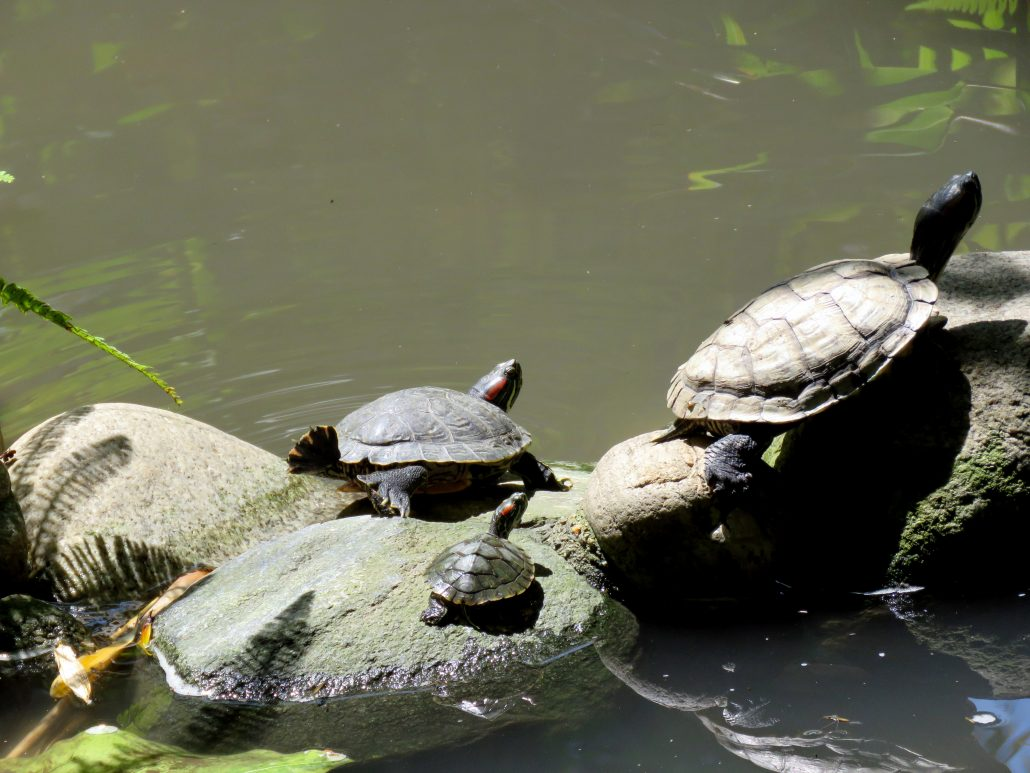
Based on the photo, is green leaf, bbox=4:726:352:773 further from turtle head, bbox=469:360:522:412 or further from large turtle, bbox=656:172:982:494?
turtle head, bbox=469:360:522:412

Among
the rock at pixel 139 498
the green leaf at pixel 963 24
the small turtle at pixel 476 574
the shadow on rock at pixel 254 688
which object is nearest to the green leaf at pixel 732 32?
the green leaf at pixel 963 24

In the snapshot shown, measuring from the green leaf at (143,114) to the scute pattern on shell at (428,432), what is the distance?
19.5 feet

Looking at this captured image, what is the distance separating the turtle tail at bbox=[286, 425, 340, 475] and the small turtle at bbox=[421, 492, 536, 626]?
847 mm

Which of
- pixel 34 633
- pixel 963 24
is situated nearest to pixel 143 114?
pixel 34 633

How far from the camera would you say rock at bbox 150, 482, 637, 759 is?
282 cm

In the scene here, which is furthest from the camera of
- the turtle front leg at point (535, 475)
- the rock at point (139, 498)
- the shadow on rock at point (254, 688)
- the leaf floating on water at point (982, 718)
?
the turtle front leg at point (535, 475)

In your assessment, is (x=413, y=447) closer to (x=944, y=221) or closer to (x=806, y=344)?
(x=806, y=344)

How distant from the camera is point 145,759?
2627 millimetres

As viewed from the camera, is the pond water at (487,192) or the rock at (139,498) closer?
the rock at (139,498)

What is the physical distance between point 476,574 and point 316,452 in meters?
1.12

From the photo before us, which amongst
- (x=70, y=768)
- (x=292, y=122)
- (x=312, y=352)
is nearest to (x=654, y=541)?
(x=70, y=768)

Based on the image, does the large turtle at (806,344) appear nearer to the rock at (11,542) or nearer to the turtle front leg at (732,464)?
the turtle front leg at (732,464)

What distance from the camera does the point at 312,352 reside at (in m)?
6.17

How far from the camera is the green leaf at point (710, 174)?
7758 mm
